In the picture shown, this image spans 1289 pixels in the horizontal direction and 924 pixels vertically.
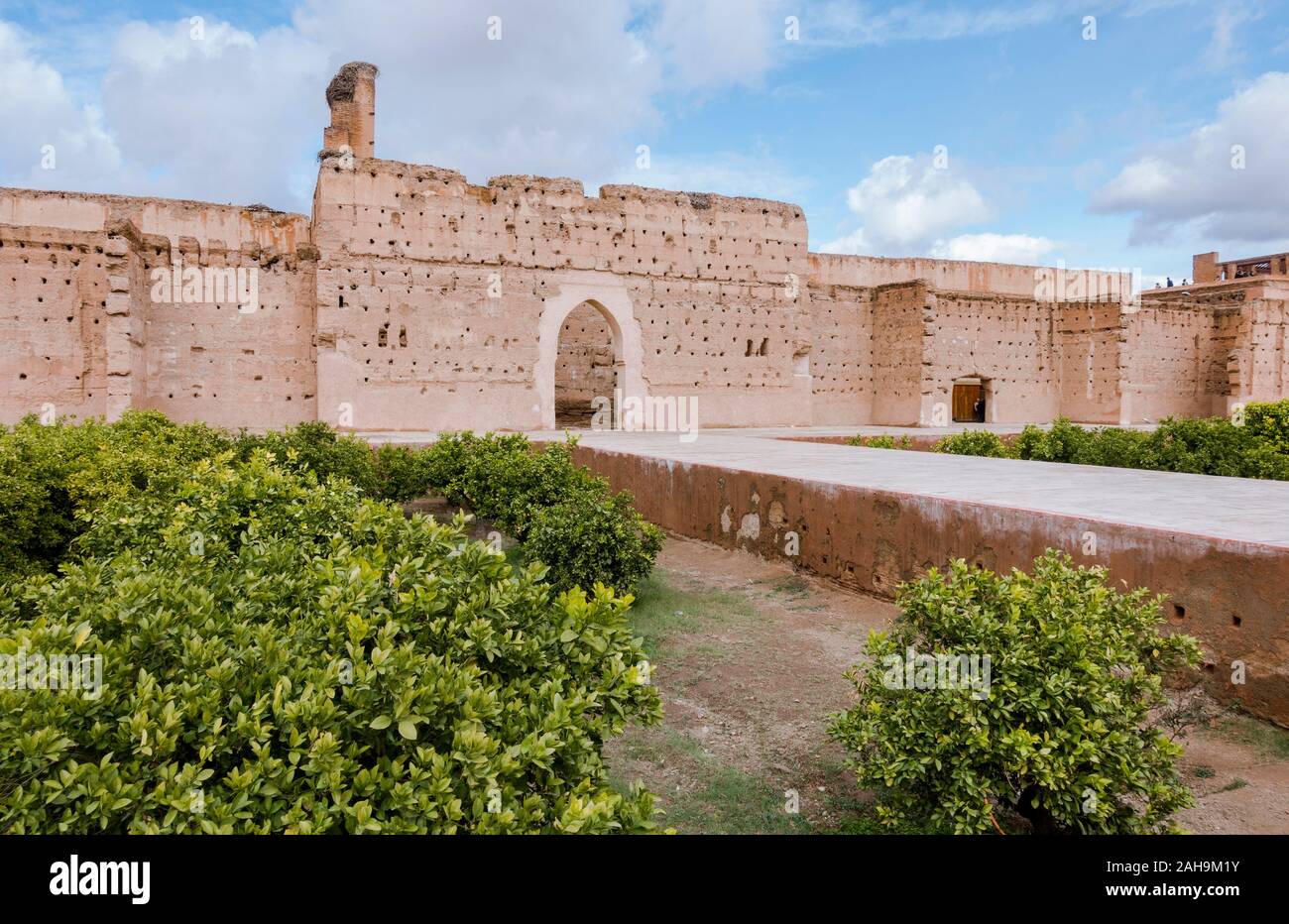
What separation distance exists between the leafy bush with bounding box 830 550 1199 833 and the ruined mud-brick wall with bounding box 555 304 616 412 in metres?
20.9

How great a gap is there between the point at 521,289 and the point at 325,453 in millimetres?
10156

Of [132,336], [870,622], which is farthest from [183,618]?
[132,336]

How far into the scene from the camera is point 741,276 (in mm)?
20453

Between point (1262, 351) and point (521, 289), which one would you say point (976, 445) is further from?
point (1262, 351)

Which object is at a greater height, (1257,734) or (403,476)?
(403,476)

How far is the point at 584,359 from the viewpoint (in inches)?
952

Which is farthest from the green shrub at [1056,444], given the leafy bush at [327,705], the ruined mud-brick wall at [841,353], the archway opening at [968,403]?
the archway opening at [968,403]

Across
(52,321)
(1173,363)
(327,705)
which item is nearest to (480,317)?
(52,321)

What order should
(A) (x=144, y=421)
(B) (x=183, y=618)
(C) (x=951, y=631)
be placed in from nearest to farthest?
(B) (x=183, y=618)
(C) (x=951, y=631)
(A) (x=144, y=421)

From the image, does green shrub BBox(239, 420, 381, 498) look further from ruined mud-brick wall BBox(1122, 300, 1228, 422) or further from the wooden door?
ruined mud-brick wall BBox(1122, 300, 1228, 422)

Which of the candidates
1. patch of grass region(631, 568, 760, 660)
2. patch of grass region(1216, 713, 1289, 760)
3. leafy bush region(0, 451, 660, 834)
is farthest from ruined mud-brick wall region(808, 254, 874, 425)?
leafy bush region(0, 451, 660, 834)

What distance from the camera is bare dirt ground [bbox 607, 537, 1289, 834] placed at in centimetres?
332
